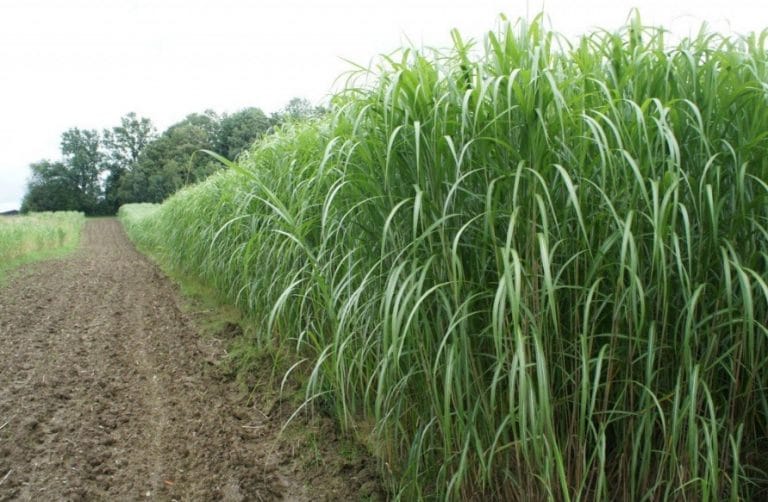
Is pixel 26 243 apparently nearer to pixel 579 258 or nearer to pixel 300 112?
pixel 300 112

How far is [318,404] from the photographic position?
9.25 ft

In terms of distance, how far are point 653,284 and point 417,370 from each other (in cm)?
82

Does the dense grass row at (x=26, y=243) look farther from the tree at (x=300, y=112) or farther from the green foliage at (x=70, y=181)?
the green foliage at (x=70, y=181)

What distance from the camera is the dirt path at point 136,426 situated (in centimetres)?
226

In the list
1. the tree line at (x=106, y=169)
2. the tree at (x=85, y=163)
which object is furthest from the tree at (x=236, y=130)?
the tree at (x=85, y=163)

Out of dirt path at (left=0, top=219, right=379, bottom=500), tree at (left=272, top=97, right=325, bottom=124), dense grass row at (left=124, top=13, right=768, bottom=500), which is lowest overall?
dirt path at (left=0, top=219, right=379, bottom=500)

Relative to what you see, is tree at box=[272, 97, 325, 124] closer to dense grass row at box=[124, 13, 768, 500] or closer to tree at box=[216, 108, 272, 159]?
dense grass row at box=[124, 13, 768, 500]

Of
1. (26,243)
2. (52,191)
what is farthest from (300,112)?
(52,191)

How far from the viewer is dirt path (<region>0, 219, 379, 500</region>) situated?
7.41 feet

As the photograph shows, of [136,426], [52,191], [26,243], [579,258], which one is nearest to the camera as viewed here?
[579,258]

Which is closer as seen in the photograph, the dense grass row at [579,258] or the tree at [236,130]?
the dense grass row at [579,258]

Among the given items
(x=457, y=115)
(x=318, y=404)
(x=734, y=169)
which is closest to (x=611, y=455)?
(x=734, y=169)

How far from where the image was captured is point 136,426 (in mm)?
2938

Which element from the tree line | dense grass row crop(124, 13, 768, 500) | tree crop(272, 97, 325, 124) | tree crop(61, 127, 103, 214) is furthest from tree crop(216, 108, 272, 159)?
tree crop(61, 127, 103, 214)
